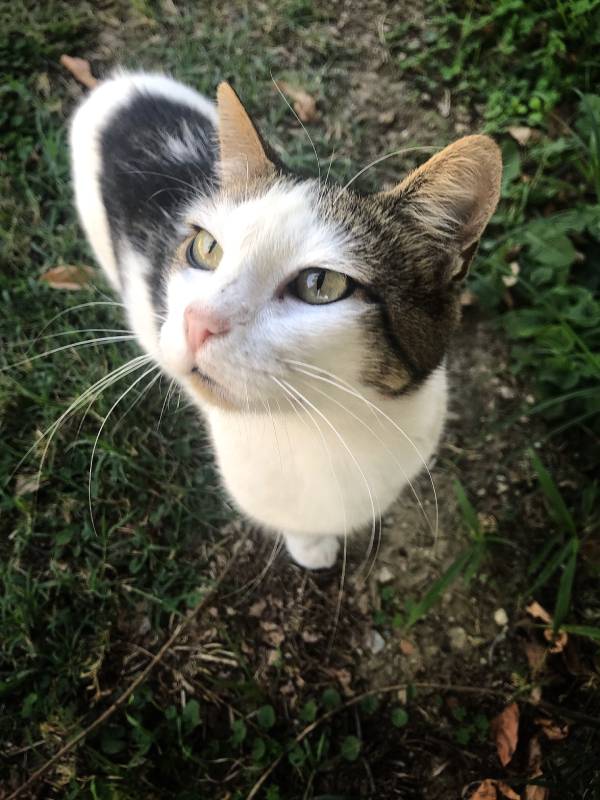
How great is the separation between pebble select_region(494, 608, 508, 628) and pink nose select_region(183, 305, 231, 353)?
1.56 metres

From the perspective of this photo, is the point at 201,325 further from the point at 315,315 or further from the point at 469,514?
the point at 469,514

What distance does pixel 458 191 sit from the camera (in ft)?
3.75

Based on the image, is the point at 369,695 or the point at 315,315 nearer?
the point at 315,315

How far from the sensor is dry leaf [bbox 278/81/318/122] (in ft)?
9.10

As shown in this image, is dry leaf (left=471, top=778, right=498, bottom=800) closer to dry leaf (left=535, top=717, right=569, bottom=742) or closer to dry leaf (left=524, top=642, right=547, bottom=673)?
dry leaf (left=535, top=717, right=569, bottom=742)

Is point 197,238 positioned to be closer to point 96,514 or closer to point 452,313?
point 452,313

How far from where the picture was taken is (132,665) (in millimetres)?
1998

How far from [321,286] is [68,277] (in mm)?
1701

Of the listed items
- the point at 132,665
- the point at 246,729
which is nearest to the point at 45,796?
the point at 132,665

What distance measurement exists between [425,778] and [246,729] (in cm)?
57

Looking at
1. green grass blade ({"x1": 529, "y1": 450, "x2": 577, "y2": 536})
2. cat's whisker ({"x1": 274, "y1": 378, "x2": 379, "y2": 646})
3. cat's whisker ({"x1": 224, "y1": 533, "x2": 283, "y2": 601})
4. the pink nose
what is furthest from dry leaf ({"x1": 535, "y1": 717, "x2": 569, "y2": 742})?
the pink nose

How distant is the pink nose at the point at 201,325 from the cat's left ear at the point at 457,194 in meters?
0.48

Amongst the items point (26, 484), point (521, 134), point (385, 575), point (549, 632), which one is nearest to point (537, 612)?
point (549, 632)

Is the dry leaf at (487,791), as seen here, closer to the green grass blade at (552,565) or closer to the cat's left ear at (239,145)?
the green grass blade at (552,565)
